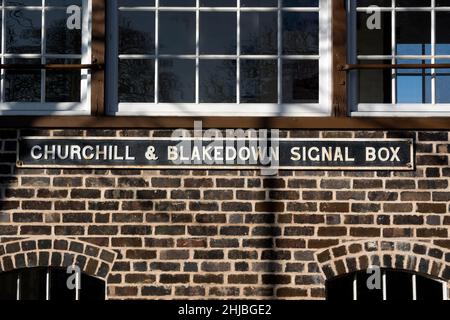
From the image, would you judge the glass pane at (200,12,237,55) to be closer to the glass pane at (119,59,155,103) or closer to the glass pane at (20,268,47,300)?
the glass pane at (119,59,155,103)

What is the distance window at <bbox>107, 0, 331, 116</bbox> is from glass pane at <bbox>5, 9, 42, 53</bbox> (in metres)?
0.63

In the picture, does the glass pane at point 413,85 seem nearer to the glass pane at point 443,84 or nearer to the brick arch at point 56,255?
the glass pane at point 443,84

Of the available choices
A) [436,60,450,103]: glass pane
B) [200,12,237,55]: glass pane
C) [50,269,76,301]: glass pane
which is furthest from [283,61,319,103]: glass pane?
[50,269,76,301]: glass pane

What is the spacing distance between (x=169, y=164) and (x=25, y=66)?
1.45m

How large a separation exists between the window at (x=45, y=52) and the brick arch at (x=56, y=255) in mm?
1109

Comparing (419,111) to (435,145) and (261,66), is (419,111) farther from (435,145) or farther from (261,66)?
(261,66)

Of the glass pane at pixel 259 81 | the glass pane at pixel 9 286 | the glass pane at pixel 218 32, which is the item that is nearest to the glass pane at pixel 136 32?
the glass pane at pixel 218 32

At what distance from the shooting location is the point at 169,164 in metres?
7.64

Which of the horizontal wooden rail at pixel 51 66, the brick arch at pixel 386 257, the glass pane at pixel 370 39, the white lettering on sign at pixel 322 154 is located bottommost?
the brick arch at pixel 386 257

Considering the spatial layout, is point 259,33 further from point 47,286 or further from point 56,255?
point 47,286

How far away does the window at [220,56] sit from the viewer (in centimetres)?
780

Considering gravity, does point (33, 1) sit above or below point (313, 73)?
above

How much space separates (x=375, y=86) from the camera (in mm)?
7816
